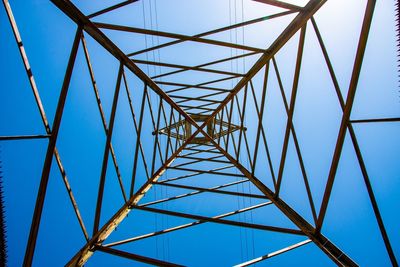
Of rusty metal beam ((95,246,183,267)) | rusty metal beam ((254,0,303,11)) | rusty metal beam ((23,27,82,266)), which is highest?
rusty metal beam ((254,0,303,11))

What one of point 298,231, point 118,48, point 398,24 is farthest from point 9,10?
point 298,231

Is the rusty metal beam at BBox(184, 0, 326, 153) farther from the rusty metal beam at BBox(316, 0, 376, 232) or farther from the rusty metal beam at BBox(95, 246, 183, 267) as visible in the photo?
the rusty metal beam at BBox(95, 246, 183, 267)

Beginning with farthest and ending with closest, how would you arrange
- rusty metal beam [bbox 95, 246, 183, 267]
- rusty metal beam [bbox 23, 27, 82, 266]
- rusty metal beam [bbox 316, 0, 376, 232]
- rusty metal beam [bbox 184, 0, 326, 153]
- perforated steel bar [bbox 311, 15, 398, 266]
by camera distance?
1. rusty metal beam [bbox 184, 0, 326, 153]
2. rusty metal beam [bbox 95, 246, 183, 267]
3. perforated steel bar [bbox 311, 15, 398, 266]
4. rusty metal beam [bbox 23, 27, 82, 266]
5. rusty metal beam [bbox 316, 0, 376, 232]

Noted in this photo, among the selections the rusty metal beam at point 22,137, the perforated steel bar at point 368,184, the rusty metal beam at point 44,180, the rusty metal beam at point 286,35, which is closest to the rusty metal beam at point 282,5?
the rusty metal beam at point 286,35

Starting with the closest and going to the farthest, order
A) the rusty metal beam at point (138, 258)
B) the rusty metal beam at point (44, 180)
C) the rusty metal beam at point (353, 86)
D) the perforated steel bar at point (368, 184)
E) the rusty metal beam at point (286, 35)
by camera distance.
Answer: the rusty metal beam at point (353, 86)
the rusty metal beam at point (44, 180)
the perforated steel bar at point (368, 184)
the rusty metal beam at point (138, 258)
the rusty metal beam at point (286, 35)

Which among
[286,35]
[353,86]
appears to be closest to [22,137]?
[353,86]

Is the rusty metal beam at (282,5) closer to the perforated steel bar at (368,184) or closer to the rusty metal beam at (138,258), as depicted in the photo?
the perforated steel bar at (368,184)

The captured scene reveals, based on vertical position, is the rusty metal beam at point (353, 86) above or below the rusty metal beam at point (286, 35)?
below

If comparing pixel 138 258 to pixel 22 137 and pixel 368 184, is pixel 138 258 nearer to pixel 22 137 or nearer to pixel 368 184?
pixel 22 137

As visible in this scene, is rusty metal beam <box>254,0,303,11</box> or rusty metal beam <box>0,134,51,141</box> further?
rusty metal beam <box>254,0,303,11</box>

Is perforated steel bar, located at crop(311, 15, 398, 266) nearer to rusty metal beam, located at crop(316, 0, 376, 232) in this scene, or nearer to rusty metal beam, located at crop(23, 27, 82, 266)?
rusty metal beam, located at crop(316, 0, 376, 232)

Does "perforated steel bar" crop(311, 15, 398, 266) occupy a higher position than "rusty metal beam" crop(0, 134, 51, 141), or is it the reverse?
"rusty metal beam" crop(0, 134, 51, 141)

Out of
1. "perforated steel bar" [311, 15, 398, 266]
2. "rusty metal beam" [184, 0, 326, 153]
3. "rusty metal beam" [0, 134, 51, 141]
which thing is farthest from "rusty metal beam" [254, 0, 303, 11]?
"rusty metal beam" [0, 134, 51, 141]

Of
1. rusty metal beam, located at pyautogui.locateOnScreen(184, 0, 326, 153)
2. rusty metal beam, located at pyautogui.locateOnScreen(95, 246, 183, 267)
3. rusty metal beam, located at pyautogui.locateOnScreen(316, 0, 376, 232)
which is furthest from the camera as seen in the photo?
rusty metal beam, located at pyautogui.locateOnScreen(184, 0, 326, 153)
